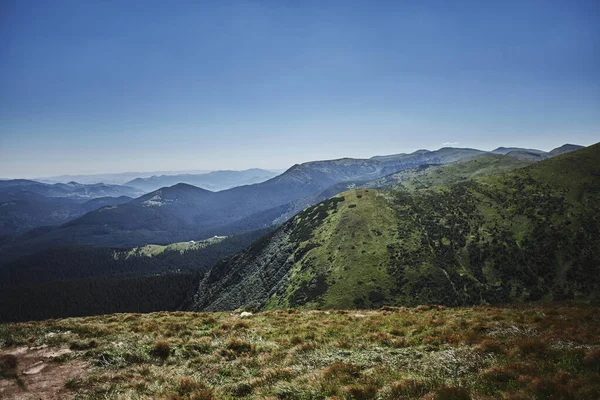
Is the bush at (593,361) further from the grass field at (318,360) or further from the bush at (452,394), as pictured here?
the bush at (452,394)

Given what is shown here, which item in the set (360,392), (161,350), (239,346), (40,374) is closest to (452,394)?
(360,392)

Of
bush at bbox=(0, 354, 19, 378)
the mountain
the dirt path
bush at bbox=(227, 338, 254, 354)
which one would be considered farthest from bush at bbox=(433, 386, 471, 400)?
the mountain

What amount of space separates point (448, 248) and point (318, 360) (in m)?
104

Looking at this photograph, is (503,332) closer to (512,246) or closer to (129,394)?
(129,394)

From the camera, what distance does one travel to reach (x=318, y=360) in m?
15.1

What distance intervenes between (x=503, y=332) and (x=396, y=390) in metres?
11.5

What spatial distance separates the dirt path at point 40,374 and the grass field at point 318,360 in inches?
2.3

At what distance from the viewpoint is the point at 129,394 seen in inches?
478

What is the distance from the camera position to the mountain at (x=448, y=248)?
86688mm

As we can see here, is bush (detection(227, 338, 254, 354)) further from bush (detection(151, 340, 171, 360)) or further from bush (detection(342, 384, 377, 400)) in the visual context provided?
bush (detection(342, 384, 377, 400))

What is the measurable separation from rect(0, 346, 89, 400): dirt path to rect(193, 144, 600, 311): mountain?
75.6 meters

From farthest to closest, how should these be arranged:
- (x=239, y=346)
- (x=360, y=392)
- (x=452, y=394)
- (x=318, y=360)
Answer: (x=239, y=346) < (x=318, y=360) < (x=360, y=392) < (x=452, y=394)

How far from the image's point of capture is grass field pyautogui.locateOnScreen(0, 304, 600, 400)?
36.3ft

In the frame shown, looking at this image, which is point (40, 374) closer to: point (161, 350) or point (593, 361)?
point (161, 350)
